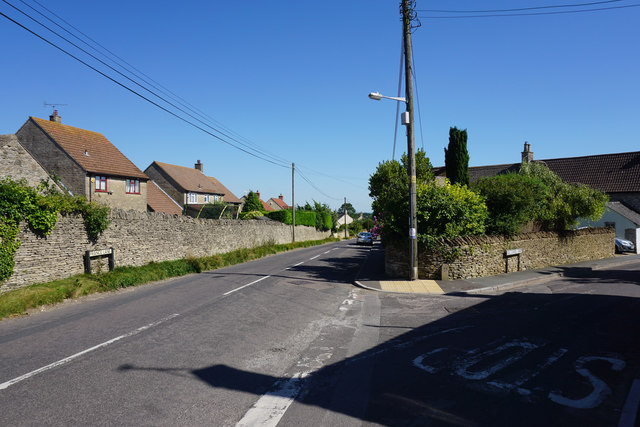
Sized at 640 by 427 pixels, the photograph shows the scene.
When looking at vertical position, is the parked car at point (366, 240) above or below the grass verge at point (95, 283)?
above

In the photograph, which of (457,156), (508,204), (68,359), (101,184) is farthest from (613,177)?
(68,359)

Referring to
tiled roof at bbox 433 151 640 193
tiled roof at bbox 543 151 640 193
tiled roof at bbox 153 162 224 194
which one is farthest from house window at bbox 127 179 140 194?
tiled roof at bbox 543 151 640 193

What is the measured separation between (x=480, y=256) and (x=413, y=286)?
3.90 m

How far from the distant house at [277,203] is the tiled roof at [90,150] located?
6149 centimetres

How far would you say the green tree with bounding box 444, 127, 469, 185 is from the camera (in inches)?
919

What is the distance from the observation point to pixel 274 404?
5145 mm

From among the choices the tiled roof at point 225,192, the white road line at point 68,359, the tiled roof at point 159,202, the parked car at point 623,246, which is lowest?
the white road line at point 68,359

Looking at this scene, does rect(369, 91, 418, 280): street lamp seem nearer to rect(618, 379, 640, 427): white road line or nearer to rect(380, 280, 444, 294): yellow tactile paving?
rect(380, 280, 444, 294): yellow tactile paving

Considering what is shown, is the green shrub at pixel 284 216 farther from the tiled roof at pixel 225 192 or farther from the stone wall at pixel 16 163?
the stone wall at pixel 16 163

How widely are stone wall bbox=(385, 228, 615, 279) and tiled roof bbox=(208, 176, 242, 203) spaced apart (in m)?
46.5

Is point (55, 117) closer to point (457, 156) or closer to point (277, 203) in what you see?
point (457, 156)

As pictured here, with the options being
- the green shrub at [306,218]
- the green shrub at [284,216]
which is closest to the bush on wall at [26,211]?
the green shrub at [284,216]

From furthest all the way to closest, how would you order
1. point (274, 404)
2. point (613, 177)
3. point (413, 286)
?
point (613, 177) → point (413, 286) → point (274, 404)

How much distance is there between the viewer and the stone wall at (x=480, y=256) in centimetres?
1662
